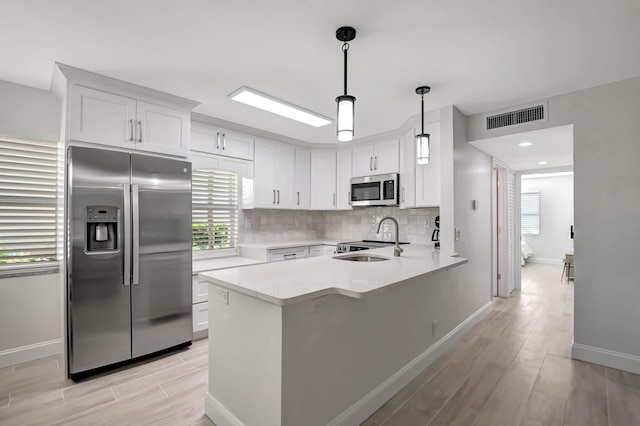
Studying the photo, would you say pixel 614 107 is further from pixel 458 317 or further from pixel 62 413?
pixel 62 413

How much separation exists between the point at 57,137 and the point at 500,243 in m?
5.80

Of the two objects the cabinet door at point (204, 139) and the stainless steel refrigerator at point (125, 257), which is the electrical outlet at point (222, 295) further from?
the cabinet door at point (204, 139)

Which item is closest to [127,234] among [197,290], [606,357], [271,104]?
[197,290]

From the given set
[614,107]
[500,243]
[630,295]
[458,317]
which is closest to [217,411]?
[458,317]

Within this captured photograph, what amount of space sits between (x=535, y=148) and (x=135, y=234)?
439cm

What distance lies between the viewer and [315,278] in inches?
70.2

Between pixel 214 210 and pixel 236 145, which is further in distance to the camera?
pixel 214 210

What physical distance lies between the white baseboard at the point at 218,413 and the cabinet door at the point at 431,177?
2.75m

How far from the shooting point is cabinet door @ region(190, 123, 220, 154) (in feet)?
11.4

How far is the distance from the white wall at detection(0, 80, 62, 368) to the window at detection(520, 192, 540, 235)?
9.71 m

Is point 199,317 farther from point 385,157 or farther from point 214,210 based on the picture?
point 385,157

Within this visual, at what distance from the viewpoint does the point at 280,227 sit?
4.77m

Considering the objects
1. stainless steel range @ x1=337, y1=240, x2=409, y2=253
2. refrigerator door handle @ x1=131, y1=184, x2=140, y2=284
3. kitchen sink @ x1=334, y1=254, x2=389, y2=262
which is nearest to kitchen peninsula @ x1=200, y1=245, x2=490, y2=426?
kitchen sink @ x1=334, y1=254, x2=389, y2=262

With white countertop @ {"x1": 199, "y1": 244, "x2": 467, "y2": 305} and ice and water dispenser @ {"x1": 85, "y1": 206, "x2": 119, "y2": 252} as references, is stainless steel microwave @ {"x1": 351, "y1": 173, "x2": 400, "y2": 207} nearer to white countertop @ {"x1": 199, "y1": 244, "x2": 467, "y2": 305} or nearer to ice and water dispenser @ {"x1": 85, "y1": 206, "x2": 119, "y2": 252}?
white countertop @ {"x1": 199, "y1": 244, "x2": 467, "y2": 305}
